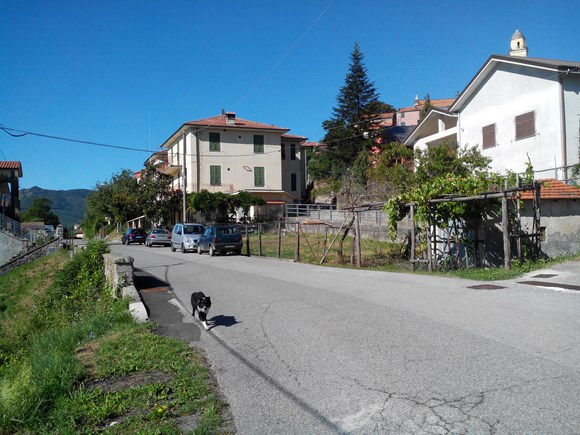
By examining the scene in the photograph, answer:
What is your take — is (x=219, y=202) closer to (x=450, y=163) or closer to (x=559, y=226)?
(x=450, y=163)

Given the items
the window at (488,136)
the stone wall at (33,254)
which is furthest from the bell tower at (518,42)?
the stone wall at (33,254)

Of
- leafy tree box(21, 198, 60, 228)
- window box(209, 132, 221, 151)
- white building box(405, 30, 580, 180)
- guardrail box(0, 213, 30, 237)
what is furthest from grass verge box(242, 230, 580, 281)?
leafy tree box(21, 198, 60, 228)

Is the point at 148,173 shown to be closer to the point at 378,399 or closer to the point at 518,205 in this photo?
the point at 518,205

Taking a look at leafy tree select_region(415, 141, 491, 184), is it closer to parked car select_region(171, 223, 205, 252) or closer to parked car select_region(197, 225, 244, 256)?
parked car select_region(197, 225, 244, 256)

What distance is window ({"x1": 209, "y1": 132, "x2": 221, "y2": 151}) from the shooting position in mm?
49906

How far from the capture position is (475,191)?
16922 millimetres

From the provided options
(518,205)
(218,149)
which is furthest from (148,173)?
(518,205)

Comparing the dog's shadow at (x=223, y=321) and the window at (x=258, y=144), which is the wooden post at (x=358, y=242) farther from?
the window at (x=258, y=144)

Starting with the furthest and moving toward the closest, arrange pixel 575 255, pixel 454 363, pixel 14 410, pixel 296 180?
pixel 296 180 < pixel 575 255 < pixel 454 363 < pixel 14 410

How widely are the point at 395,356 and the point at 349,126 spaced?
155 feet

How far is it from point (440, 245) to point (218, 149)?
34110 mm

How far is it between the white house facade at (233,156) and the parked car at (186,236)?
15.4 meters

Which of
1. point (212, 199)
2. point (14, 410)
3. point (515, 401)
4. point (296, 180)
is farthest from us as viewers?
point (296, 180)

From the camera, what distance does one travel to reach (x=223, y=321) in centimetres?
922
